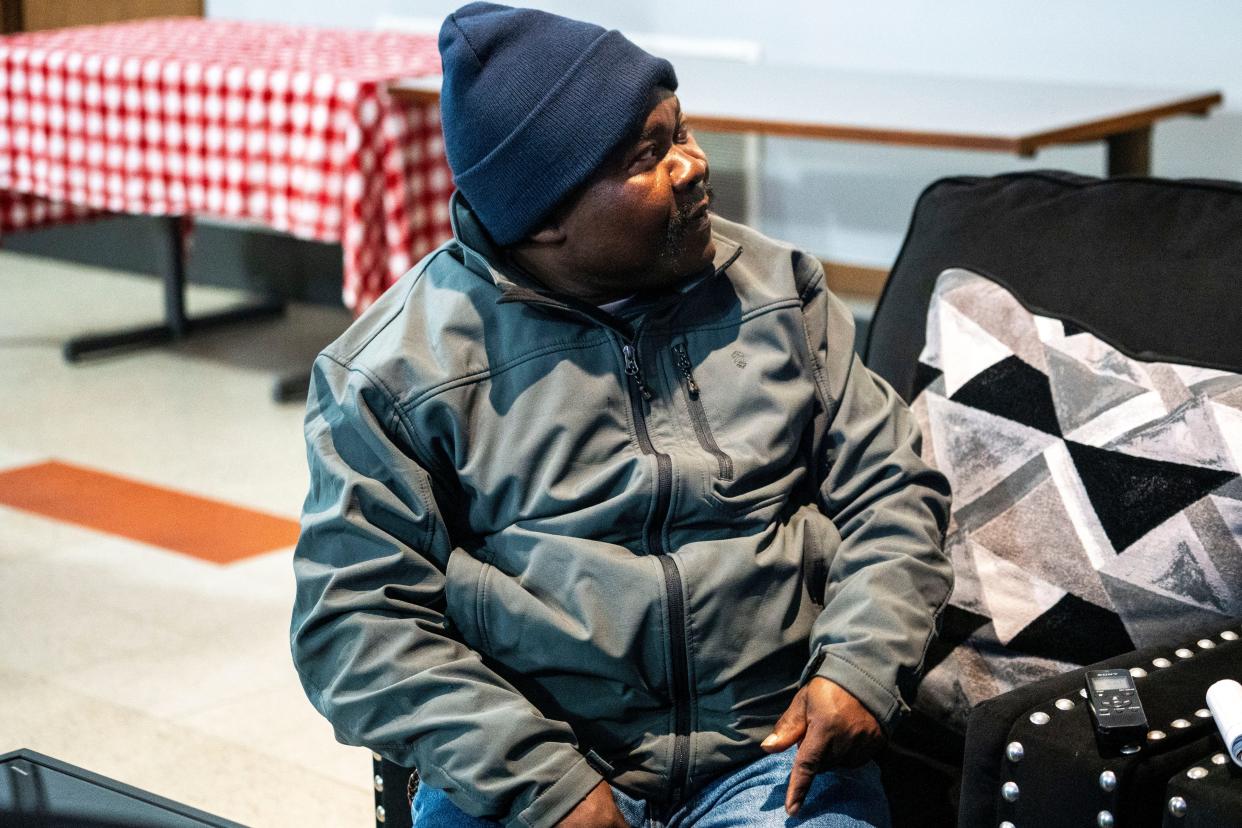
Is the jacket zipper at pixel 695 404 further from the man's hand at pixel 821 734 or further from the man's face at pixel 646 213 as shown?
the man's hand at pixel 821 734

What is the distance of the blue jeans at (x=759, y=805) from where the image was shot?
49.5 inches

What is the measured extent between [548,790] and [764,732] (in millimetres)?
209

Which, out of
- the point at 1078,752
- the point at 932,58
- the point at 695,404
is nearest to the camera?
the point at 1078,752

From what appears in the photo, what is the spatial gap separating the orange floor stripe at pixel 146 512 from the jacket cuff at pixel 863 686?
191 centimetres

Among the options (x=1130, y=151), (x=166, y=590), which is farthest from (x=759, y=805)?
(x=1130, y=151)

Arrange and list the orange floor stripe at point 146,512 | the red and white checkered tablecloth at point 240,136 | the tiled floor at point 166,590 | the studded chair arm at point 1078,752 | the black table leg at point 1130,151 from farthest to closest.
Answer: the red and white checkered tablecloth at point 240,136
the black table leg at point 1130,151
the orange floor stripe at point 146,512
the tiled floor at point 166,590
the studded chair arm at point 1078,752

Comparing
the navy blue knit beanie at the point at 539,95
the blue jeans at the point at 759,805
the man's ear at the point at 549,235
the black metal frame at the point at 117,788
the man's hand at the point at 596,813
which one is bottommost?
the black metal frame at the point at 117,788

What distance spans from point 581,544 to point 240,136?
8.44ft

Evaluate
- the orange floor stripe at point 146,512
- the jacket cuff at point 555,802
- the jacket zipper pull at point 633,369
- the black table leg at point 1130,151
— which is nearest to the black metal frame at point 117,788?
the jacket cuff at point 555,802

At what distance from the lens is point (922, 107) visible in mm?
3168

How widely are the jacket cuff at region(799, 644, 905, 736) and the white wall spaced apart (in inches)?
86.2

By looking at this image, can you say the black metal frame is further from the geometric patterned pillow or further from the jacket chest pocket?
the geometric patterned pillow

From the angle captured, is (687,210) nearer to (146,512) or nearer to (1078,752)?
(1078,752)

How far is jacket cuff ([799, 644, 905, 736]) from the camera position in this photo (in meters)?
1.26
